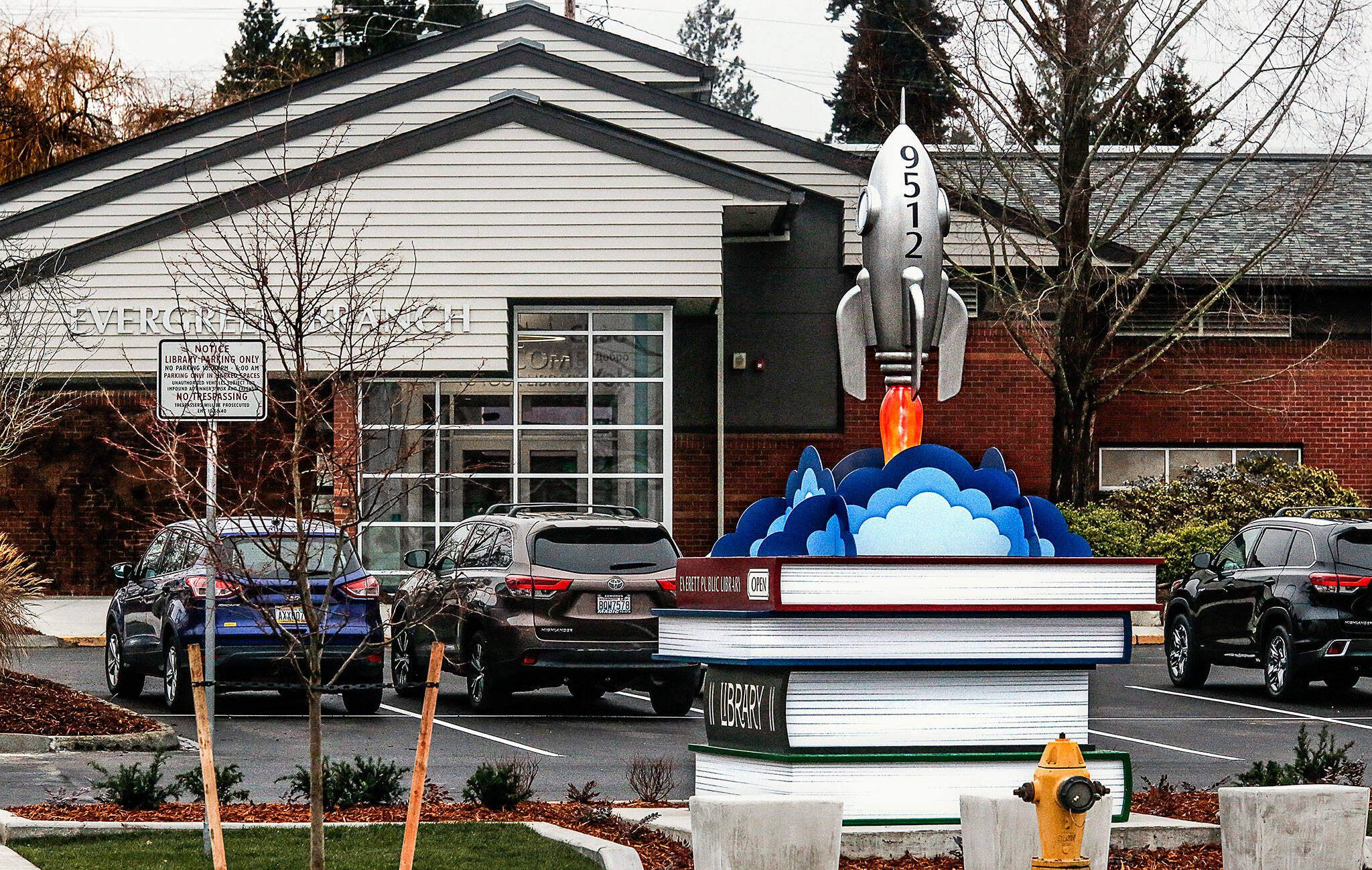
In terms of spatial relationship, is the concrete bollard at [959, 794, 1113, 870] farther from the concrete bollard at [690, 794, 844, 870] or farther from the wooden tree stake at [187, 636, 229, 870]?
the wooden tree stake at [187, 636, 229, 870]

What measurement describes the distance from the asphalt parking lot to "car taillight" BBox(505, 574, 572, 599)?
3.73ft

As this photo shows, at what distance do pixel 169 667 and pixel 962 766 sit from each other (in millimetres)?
9299

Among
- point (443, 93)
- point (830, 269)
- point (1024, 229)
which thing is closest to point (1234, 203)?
point (1024, 229)

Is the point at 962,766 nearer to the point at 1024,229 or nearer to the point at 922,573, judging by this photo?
the point at 922,573

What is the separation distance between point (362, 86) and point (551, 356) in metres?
7.91

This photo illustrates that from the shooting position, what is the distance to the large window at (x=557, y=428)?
27.6m

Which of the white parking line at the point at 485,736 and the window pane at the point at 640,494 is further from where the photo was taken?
the window pane at the point at 640,494

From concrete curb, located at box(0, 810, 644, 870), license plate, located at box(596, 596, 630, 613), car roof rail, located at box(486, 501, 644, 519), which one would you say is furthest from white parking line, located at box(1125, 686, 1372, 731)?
concrete curb, located at box(0, 810, 644, 870)

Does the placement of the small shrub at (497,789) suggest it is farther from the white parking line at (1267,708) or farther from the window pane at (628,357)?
the window pane at (628,357)

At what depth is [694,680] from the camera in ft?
56.2

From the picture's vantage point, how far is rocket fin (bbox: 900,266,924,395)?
42.6 ft

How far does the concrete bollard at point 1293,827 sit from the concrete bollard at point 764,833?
6.39 ft

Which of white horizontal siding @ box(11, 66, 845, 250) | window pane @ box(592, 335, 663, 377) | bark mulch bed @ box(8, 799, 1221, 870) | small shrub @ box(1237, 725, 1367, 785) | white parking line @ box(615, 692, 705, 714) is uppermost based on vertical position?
white horizontal siding @ box(11, 66, 845, 250)

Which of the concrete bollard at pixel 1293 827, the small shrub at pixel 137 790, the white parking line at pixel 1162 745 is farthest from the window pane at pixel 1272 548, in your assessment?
the small shrub at pixel 137 790
